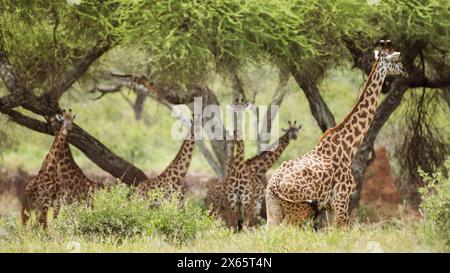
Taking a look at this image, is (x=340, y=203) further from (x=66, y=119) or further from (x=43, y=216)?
(x=66, y=119)

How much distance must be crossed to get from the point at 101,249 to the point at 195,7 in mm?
6341

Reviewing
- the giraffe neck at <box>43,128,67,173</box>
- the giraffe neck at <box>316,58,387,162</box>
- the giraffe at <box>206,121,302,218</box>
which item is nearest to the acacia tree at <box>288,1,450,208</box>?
the giraffe at <box>206,121,302,218</box>

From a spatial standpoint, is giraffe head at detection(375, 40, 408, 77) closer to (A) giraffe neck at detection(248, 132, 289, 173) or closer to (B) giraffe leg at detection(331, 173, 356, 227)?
(B) giraffe leg at detection(331, 173, 356, 227)

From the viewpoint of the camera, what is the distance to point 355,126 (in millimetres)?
14102

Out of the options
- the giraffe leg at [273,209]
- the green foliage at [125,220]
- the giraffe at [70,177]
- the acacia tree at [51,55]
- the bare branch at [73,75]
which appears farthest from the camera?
the bare branch at [73,75]

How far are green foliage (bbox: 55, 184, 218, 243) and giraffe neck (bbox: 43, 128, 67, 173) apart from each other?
294 centimetres

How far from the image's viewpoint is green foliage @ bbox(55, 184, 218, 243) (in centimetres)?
1302

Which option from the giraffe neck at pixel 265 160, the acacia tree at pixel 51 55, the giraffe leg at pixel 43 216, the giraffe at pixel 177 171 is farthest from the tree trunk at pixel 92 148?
the giraffe leg at pixel 43 216

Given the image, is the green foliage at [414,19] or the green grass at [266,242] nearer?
the green grass at [266,242]

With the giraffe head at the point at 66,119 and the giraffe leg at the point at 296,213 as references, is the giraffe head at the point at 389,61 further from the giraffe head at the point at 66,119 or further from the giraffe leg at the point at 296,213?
the giraffe head at the point at 66,119

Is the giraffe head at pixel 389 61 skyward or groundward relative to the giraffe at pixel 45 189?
skyward

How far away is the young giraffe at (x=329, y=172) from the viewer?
13.1 meters

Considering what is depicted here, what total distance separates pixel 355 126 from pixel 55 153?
4.75 metres
